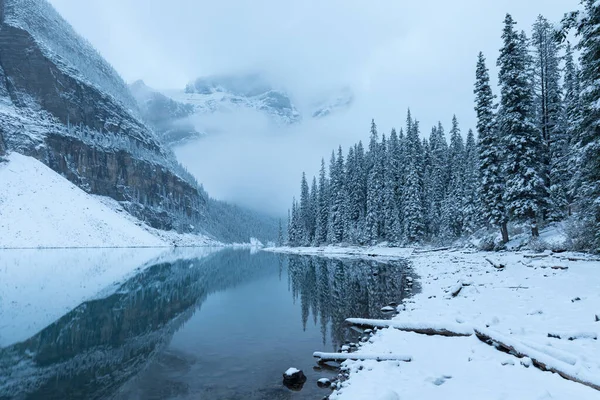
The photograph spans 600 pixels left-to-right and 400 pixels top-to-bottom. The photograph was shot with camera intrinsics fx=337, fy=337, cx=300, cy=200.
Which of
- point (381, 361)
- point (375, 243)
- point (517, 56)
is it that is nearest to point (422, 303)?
point (381, 361)

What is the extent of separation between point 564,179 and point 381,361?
33.1 metres

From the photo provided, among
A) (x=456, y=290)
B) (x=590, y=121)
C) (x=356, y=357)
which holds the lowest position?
(x=356, y=357)

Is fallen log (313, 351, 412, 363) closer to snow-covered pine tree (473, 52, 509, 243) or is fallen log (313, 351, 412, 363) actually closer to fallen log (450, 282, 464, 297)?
fallen log (450, 282, 464, 297)

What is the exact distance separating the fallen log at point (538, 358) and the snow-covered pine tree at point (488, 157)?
84.8ft

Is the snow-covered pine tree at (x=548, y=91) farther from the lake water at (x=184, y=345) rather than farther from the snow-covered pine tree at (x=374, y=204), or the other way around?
the snow-covered pine tree at (x=374, y=204)

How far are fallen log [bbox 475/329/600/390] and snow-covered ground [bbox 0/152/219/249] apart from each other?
85.9 meters

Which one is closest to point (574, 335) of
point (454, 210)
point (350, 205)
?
point (454, 210)

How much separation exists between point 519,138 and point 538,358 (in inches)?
1037

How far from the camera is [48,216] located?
84562mm

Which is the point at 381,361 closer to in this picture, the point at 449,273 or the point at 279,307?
the point at 279,307

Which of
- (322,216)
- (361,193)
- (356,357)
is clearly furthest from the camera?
(322,216)

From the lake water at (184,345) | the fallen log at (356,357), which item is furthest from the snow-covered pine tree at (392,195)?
the fallen log at (356,357)

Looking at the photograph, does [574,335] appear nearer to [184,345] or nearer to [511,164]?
[184,345]

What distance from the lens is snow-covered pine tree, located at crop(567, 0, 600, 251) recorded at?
56.3 ft
